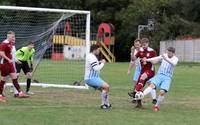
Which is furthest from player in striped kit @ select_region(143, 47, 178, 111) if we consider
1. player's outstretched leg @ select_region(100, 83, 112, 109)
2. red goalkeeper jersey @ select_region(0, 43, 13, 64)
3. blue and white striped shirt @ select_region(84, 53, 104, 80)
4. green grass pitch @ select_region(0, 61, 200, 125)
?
red goalkeeper jersey @ select_region(0, 43, 13, 64)

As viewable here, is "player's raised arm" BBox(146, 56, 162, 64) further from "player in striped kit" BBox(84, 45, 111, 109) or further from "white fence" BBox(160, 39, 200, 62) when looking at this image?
"white fence" BBox(160, 39, 200, 62)

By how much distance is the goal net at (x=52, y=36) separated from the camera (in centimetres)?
2373

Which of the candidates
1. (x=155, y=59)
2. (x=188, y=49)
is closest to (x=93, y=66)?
(x=155, y=59)

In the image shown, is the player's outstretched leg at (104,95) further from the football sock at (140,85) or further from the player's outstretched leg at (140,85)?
the football sock at (140,85)

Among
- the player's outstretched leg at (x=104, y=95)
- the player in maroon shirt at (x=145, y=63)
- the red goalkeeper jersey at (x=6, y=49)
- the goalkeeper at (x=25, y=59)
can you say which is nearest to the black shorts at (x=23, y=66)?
the goalkeeper at (x=25, y=59)

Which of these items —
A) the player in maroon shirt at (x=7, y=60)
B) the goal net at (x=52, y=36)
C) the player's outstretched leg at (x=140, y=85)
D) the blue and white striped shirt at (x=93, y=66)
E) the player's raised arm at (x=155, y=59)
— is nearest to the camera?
the blue and white striped shirt at (x=93, y=66)

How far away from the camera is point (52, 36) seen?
2542cm

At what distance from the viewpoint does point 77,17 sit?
A: 25984mm

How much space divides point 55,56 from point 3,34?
6940 mm

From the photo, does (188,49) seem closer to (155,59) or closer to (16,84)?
(16,84)

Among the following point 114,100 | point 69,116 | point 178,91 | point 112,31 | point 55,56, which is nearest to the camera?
point 69,116

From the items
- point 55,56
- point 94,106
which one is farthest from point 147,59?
point 55,56

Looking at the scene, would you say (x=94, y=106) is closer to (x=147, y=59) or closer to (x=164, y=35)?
(x=147, y=59)

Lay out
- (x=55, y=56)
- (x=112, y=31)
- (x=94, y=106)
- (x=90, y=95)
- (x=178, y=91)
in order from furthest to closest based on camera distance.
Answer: (x=112, y=31)
(x=55, y=56)
(x=178, y=91)
(x=90, y=95)
(x=94, y=106)
